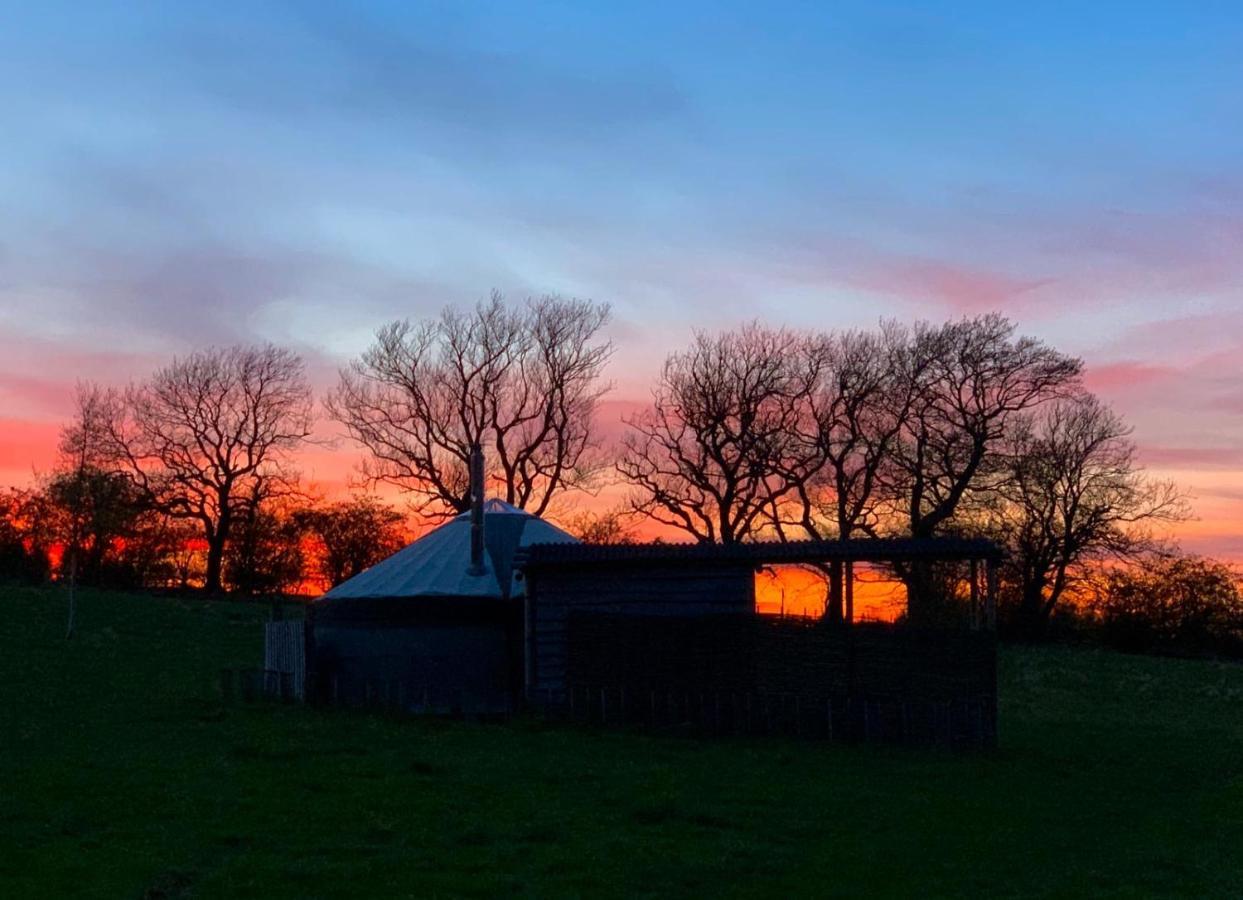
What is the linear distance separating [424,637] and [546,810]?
13.6m

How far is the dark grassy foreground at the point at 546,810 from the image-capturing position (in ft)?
38.7

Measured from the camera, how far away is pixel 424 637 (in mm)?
28312

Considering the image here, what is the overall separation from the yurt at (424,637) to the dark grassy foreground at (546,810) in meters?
2.52

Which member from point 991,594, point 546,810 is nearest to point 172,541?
point 991,594

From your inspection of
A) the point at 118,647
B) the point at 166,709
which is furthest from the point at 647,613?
the point at 118,647

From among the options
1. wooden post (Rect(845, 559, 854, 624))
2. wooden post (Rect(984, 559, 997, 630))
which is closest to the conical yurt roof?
wooden post (Rect(845, 559, 854, 624))

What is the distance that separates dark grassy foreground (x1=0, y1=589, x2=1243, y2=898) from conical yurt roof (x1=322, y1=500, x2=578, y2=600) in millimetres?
3834

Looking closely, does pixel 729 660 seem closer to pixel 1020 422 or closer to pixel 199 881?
pixel 199 881

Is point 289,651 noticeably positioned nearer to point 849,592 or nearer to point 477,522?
point 477,522

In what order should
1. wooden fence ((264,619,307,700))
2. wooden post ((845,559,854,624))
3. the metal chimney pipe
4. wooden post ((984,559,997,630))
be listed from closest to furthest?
wooden post ((984,559,997,630)) < wooden post ((845,559,854,624)) < wooden fence ((264,619,307,700)) < the metal chimney pipe

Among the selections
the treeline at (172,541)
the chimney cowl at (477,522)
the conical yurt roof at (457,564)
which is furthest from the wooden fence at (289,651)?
the treeline at (172,541)

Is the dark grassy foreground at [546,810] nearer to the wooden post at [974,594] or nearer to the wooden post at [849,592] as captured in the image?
the wooden post at [974,594]

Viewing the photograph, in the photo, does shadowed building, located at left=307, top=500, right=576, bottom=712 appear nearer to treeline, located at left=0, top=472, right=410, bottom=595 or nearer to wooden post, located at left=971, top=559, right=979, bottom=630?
wooden post, located at left=971, top=559, right=979, bottom=630

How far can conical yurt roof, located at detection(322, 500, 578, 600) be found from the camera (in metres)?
28.7
